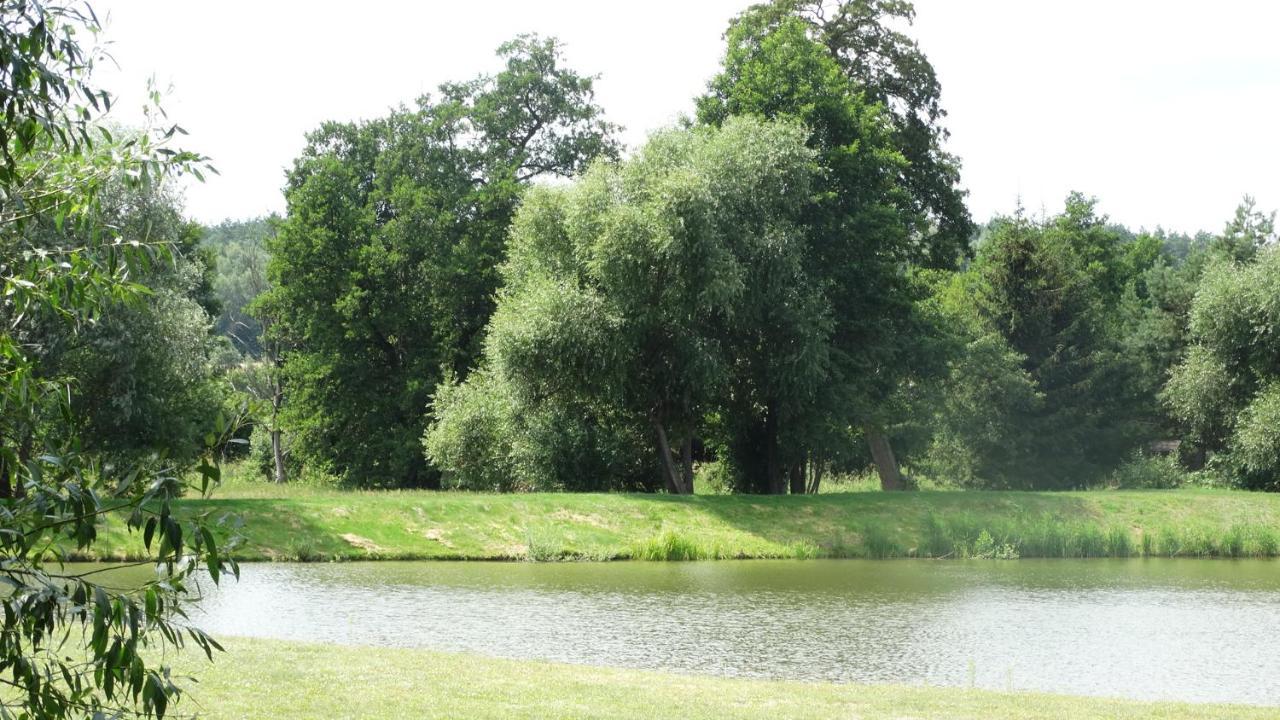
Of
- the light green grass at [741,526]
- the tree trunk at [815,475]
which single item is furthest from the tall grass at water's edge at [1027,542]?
the tree trunk at [815,475]

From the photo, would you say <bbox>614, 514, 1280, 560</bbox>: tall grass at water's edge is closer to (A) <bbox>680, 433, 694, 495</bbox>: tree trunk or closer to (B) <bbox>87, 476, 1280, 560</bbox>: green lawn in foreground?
(B) <bbox>87, 476, 1280, 560</bbox>: green lawn in foreground

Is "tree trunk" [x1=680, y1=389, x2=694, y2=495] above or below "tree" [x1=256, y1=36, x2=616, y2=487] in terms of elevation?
below

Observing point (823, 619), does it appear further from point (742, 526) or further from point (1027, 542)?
point (1027, 542)

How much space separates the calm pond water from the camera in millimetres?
14609

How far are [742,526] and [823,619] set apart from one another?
12.1m

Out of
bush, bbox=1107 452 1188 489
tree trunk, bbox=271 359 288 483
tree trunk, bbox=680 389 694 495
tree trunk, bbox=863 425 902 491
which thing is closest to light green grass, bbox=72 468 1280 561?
tree trunk, bbox=680 389 694 495

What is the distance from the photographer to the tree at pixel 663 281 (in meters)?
32.6

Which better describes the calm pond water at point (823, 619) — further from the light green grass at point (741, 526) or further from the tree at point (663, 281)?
the tree at point (663, 281)

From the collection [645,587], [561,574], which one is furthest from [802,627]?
[561,574]

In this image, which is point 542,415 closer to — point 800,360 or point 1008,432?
point 800,360

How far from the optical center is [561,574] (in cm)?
2489

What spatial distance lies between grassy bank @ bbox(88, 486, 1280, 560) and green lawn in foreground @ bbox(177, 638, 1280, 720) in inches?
587

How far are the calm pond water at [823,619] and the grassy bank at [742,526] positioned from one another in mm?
1741

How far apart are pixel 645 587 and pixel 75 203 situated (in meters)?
17.8
